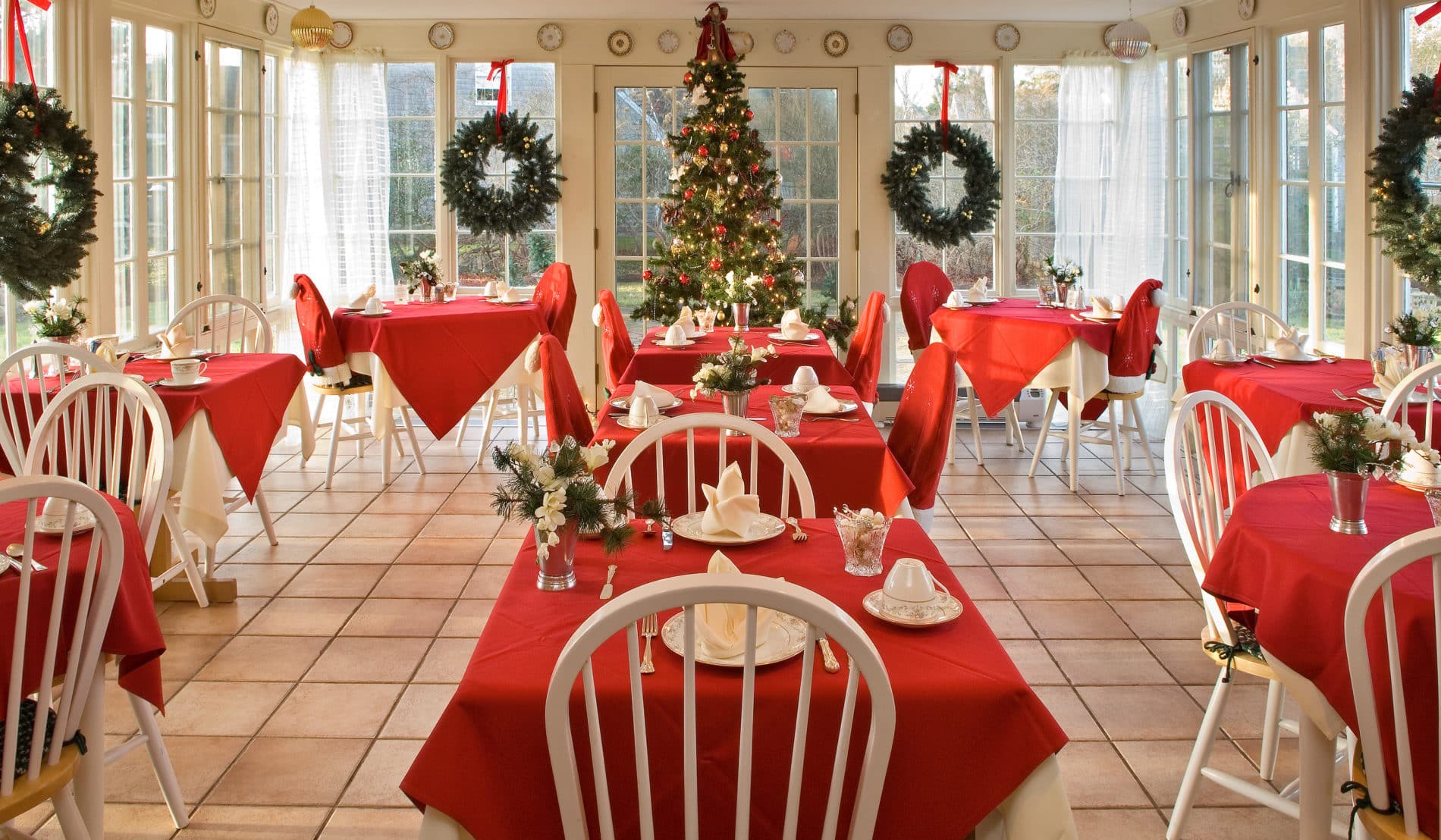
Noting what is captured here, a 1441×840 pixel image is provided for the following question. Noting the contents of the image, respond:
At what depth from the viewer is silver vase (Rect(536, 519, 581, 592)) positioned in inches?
87.1

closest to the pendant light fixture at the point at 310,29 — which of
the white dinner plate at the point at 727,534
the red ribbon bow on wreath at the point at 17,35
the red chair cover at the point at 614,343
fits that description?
the red ribbon bow on wreath at the point at 17,35

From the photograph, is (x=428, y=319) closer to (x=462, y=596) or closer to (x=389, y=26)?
(x=462, y=596)

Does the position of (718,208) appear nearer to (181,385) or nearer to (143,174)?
(143,174)

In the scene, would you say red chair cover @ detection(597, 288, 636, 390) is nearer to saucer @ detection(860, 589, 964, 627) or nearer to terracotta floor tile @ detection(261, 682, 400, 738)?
terracotta floor tile @ detection(261, 682, 400, 738)

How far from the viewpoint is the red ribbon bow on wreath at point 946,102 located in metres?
7.98

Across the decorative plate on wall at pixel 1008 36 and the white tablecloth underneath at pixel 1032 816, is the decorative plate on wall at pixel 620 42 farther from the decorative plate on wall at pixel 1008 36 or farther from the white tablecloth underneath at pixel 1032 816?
the white tablecloth underneath at pixel 1032 816

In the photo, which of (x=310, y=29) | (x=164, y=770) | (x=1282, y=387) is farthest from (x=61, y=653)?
(x=310, y=29)

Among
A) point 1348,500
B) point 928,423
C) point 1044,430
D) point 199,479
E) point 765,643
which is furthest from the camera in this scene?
point 1044,430

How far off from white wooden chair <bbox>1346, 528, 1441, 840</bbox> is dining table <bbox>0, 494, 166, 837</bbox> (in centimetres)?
219

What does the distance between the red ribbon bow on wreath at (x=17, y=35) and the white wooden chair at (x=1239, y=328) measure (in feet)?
16.3

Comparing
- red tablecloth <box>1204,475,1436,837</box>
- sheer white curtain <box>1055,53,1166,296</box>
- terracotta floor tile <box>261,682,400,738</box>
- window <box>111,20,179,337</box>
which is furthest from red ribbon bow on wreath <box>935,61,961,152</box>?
terracotta floor tile <box>261,682,400,738</box>

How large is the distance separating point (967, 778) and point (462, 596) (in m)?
3.05

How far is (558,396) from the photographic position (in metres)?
3.83

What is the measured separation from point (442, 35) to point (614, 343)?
10.9 feet
